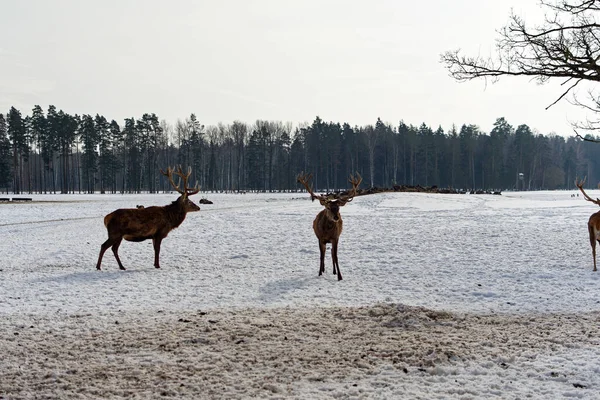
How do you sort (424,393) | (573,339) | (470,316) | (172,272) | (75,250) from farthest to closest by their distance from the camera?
(75,250) → (172,272) → (470,316) → (573,339) → (424,393)

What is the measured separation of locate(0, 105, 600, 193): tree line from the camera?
8456cm

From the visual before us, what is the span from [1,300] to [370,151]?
79.7 m

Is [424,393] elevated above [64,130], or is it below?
below

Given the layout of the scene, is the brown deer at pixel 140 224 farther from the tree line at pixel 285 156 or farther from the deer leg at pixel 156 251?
the tree line at pixel 285 156

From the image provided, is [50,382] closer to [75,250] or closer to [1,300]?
[1,300]

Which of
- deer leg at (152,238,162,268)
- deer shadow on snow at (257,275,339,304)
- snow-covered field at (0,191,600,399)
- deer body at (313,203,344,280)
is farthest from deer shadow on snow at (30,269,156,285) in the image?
deer body at (313,203,344,280)

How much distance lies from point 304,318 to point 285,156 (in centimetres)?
9156

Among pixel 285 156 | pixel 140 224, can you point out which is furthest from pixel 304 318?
pixel 285 156

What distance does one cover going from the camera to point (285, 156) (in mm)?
99062

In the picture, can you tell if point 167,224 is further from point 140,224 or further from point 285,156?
point 285,156

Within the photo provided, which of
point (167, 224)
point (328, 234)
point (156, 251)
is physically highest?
point (167, 224)

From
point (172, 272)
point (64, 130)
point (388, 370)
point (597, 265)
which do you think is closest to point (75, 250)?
point (172, 272)

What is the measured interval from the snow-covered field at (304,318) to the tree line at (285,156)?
69191 millimetres

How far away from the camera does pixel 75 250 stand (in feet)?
51.3
